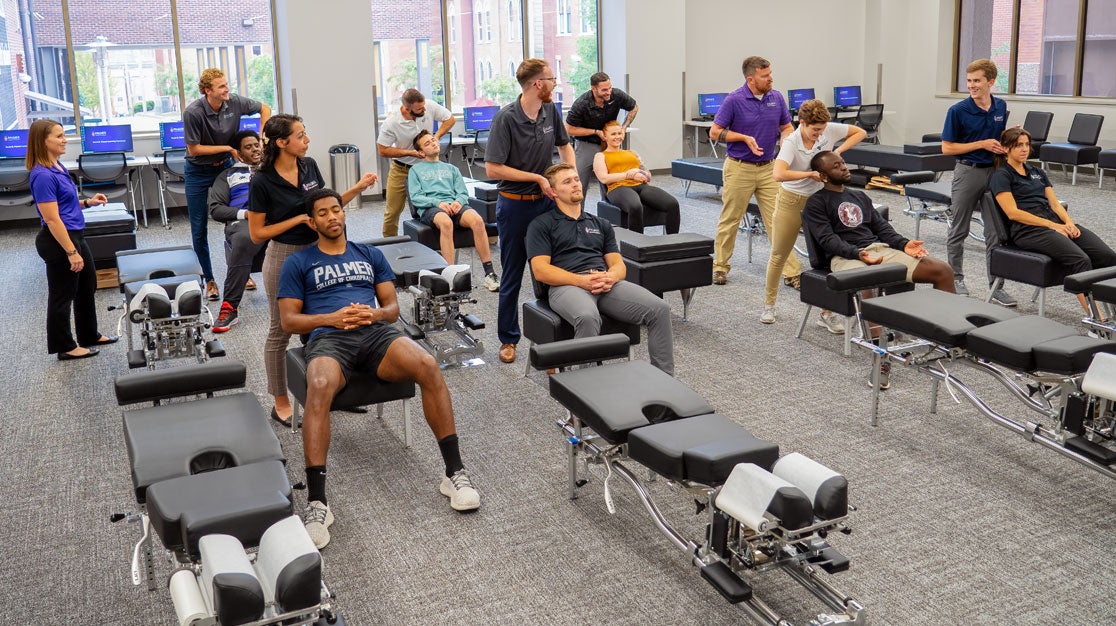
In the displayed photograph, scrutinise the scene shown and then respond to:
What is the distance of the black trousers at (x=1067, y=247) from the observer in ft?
16.0

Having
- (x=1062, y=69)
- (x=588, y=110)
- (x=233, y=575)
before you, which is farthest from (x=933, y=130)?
(x=233, y=575)

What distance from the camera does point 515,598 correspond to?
2.77 metres

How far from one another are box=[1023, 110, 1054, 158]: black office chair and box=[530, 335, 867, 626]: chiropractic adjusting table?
28.7 ft

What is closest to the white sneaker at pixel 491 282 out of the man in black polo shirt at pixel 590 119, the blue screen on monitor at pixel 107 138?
the man in black polo shirt at pixel 590 119

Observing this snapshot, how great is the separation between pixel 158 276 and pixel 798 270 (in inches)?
139

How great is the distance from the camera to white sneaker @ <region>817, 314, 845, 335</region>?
5098 millimetres

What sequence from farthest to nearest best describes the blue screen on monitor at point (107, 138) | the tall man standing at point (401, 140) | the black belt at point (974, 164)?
the blue screen on monitor at point (107, 138) < the tall man standing at point (401, 140) < the black belt at point (974, 164)

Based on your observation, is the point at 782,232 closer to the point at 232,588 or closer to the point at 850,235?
the point at 850,235

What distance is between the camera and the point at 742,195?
19.6 ft

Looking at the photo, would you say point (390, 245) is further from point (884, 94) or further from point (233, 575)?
point (884, 94)

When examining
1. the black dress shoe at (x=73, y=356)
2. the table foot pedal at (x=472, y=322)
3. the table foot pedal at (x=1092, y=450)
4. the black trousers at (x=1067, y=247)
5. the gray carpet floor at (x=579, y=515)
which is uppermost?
the black trousers at (x=1067, y=247)

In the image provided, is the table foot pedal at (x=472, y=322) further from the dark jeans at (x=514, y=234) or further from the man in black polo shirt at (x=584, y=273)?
the man in black polo shirt at (x=584, y=273)

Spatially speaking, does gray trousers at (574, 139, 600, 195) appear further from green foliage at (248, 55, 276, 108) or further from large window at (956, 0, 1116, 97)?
large window at (956, 0, 1116, 97)

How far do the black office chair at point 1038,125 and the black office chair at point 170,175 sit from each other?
8.25 metres
